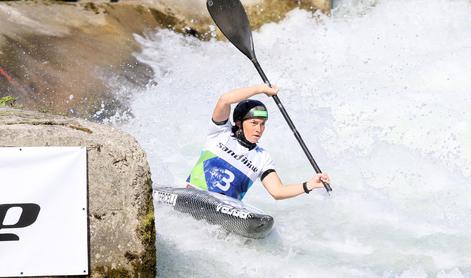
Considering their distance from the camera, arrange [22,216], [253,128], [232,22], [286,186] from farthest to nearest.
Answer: [232,22] → [253,128] → [286,186] → [22,216]

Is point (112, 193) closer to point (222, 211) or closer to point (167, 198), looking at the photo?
point (222, 211)

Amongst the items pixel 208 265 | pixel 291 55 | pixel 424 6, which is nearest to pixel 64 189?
pixel 208 265

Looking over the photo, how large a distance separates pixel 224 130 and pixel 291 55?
4.90m

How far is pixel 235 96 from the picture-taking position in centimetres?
499

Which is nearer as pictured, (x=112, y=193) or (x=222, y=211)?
(x=112, y=193)

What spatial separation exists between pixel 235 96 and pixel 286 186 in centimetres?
68

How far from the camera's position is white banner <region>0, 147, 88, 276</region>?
146 inches

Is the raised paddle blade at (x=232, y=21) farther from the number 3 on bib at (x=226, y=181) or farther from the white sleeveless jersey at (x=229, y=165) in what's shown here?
the number 3 on bib at (x=226, y=181)

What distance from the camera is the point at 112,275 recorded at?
386cm

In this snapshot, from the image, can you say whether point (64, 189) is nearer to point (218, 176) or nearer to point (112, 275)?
point (112, 275)

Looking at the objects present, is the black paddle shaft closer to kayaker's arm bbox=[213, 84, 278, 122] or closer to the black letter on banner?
kayaker's arm bbox=[213, 84, 278, 122]

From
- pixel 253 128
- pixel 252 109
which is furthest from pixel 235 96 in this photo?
pixel 253 128

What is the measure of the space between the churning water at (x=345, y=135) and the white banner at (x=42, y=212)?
775 mm

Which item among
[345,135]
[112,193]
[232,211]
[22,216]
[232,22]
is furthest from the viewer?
[345,135]
